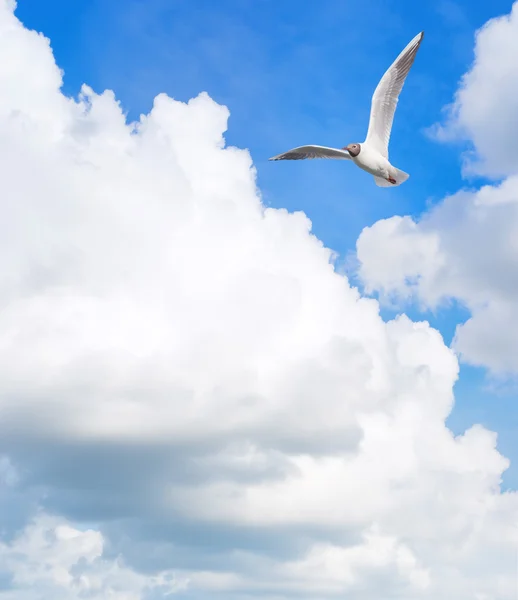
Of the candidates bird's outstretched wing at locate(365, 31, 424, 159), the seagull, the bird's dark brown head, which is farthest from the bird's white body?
bird's outstretched wing at locate(365, 31, 424, 159)

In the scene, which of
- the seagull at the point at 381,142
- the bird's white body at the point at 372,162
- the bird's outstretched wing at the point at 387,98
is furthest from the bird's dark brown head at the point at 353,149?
the bird's outstretched wing at the point at 387,98

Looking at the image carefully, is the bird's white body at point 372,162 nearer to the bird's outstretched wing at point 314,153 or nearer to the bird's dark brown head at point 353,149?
the bird's dark brown head at point 353,149

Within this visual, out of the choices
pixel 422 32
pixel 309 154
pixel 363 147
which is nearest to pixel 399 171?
pixel 363 147

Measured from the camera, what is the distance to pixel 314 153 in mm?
54812

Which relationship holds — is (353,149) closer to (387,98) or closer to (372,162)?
(372,162)

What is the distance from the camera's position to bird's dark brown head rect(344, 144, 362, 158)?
53.8m

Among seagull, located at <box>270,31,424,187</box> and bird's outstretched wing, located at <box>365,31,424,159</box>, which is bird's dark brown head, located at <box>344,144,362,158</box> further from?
bird's outstretched wing, located at <box>365,31,424,159</box>

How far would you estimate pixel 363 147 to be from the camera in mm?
54812

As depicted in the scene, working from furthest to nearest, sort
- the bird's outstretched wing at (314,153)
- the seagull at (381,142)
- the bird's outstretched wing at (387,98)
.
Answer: the bird's outstretched wing at (387,98) < the seagull at (381,142) < the bird's outstretched wing at (314,153)

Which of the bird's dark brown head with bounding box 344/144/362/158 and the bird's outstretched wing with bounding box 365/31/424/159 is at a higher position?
the bird's outstretched wing with bounding box 365/31/424/159

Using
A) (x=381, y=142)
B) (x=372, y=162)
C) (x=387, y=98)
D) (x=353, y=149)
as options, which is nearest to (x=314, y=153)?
(x=353, y=149)

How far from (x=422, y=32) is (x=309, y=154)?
47.7ft

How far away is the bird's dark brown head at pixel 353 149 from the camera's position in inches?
2116

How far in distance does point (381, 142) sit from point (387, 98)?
367cm
